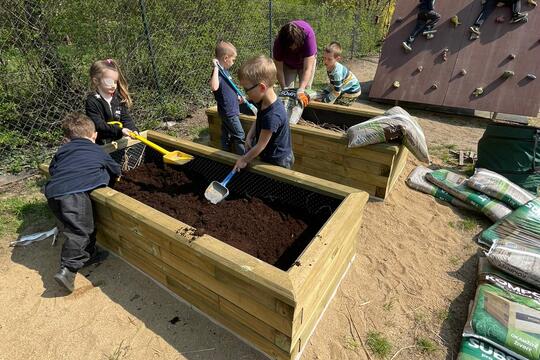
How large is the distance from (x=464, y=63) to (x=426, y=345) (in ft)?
17.7

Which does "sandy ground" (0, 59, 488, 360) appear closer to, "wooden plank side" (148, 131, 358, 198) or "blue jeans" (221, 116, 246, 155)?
"wooden plank side" (148, 131, 358, 198)

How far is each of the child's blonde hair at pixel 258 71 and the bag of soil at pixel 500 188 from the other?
224 cm

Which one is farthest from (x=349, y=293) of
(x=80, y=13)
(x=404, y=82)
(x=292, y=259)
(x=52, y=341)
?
(x=404, y=82)

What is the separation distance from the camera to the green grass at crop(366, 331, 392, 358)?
1.86 meters

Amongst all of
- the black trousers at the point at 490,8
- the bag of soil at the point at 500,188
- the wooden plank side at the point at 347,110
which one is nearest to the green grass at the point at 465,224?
the bag of soil at the point at 500,188

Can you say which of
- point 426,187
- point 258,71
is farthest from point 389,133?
point 258,71

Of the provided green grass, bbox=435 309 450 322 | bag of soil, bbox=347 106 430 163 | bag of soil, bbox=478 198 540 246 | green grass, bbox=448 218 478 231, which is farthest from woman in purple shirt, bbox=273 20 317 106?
green grass, bbox=435 309 450 322

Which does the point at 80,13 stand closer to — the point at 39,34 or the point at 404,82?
the point at 39,34

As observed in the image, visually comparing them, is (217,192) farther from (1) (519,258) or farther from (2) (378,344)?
(1) (519,258)

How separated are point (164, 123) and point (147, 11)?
1.56 m

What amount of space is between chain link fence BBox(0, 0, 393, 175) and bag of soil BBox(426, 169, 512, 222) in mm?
3878

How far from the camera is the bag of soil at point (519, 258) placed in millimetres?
2076

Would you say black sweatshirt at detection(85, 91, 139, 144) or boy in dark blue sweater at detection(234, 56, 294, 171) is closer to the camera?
boy in dark blue sweater at detection(234, 56, 294, 171)

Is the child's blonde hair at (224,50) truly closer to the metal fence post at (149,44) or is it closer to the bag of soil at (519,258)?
the metal fence post at (149,44)
